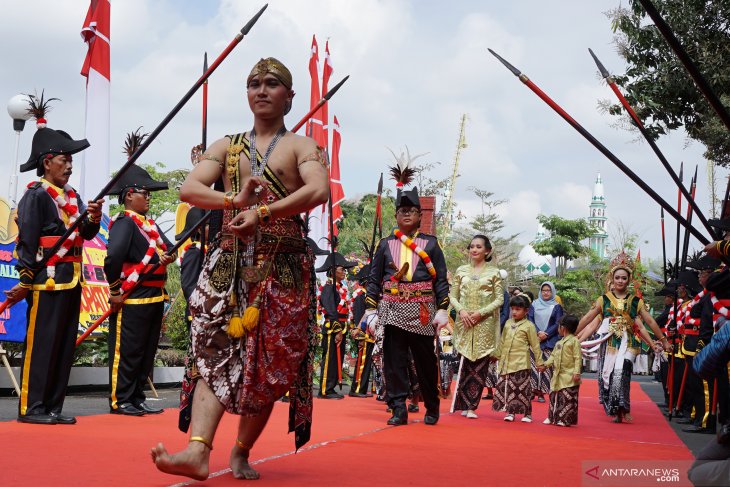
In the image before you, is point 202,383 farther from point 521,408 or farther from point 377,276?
point 521,408

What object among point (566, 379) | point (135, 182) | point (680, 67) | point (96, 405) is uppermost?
point (680, 67)

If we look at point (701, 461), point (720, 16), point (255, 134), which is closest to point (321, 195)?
point (255, 134)

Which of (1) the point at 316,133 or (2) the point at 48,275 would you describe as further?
(1) the point at 316,133

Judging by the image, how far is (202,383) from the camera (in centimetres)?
444

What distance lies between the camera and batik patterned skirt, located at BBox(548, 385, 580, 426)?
9680mm

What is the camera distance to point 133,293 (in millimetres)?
8414

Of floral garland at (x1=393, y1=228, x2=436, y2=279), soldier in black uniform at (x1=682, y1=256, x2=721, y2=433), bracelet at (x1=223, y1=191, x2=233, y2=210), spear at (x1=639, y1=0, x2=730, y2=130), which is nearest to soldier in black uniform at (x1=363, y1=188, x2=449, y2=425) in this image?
floral garland at (x1=393, y1=228, x2=436, y2=279)

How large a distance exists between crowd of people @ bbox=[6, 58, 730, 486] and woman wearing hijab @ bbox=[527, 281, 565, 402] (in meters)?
0.04

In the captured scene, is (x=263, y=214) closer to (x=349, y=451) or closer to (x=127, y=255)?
(x=349, y=451)

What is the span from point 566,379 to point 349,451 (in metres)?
4.49

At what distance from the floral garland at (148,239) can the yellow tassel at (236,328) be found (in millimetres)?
4097

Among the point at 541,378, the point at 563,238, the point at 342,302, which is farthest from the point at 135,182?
the point at 563,238

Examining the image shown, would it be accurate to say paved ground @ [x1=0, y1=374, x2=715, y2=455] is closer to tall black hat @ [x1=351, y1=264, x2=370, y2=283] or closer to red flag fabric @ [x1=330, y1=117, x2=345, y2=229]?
tall black hat @ [x1=351, y1=264, x2=370, y2=283]

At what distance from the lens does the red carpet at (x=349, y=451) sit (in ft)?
15.5
